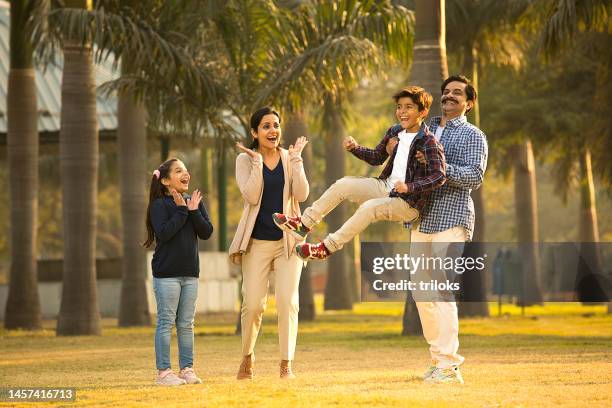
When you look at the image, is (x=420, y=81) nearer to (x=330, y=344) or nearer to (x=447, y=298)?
(x=330, y=344)

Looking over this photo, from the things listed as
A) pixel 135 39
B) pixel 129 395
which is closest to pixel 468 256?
pixel 129 395

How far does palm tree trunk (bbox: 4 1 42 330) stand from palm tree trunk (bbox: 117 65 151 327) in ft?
6.25

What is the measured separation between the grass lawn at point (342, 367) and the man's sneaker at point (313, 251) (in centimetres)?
104

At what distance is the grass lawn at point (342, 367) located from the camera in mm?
9617

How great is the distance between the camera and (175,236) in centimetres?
1107

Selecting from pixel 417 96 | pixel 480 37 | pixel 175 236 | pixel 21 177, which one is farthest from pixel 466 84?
pixel 480 37

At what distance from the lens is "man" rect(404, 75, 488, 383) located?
10.4 meters

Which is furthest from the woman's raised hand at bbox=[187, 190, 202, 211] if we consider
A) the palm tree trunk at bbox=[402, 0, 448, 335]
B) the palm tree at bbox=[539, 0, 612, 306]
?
the palm tree trunk at bbox=[402, 0, 448, 335]

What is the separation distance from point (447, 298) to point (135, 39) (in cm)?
1175

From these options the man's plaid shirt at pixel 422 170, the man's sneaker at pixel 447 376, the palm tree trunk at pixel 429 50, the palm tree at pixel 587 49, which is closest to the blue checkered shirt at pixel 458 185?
the man's plaid shirt at pixel 422 170

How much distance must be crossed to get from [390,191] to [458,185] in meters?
0.54

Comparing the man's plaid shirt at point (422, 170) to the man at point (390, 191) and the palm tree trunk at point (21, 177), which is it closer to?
the man at point (390, 191)

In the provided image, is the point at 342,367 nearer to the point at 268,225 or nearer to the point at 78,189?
the point at 268,225

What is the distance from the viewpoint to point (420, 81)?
20.2m
